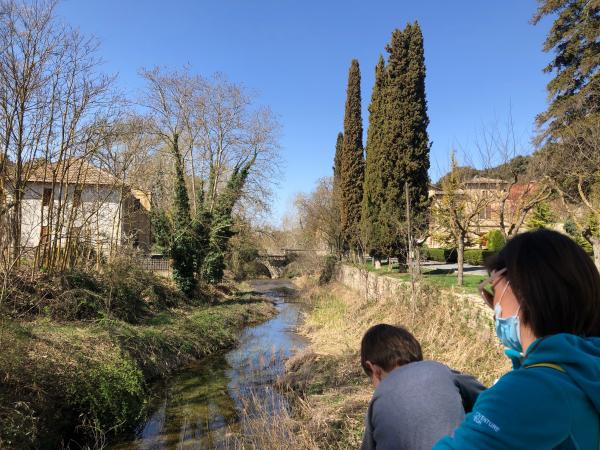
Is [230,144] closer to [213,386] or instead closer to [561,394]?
[213,386]

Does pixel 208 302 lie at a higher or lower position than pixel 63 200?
lower

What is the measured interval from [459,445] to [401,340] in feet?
4.45

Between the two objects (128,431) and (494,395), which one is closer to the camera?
(494,395)

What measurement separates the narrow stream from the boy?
5.04 meters

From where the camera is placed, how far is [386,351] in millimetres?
2363

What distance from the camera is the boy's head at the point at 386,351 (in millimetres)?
2332

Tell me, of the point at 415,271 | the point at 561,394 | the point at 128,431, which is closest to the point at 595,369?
the point at 561,394

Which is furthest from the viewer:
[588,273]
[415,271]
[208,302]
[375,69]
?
[375,69]

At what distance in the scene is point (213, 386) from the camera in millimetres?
10562

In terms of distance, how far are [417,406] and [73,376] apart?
7.22 metres

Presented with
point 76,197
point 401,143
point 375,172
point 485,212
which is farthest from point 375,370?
point 375,172

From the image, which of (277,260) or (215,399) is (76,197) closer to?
(215,399)

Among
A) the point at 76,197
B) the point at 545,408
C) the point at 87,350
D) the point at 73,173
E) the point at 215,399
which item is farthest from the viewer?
the point at 73,173

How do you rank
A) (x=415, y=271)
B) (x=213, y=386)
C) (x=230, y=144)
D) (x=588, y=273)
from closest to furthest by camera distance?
(x=588, y=273), (x=213, y=386), (x=415, y=271), (x=230, y=144)
